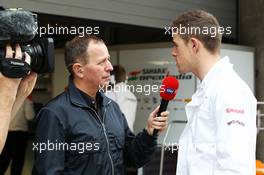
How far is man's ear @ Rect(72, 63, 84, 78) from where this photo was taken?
3100 mm

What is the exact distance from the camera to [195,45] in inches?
110

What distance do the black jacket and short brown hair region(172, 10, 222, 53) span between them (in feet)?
2.12

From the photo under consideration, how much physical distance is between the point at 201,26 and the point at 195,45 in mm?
107

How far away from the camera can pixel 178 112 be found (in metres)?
7.55

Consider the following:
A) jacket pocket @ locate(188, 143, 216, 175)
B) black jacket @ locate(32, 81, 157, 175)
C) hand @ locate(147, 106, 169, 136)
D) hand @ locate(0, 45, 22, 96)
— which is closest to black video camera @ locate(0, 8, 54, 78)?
hand @ locate(0, 45, 22, 96)

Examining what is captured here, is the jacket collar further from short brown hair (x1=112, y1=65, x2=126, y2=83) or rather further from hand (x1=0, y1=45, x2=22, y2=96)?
short brown hair (x1=112, y1=65, x2=126, y2=83)

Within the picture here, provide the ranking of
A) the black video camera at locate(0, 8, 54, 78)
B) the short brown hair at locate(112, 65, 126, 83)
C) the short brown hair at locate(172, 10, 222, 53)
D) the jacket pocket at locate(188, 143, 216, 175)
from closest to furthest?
the black video camera at locate(0, 8, 54, 78)
the jacket pocket at locate(188, 143, 216, 175)
the short brown hair at locate(172, 10, 222, 53)
the short brown hair at locate(112, 65, 126, 83)

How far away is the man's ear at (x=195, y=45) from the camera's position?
9.16 feet

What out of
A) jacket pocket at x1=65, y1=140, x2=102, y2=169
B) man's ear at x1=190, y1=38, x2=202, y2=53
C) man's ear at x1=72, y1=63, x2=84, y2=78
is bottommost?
jacket pocket at x1=65, y1=140, x2=102, y2=169

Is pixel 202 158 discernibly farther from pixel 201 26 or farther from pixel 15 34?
pixel 15 34

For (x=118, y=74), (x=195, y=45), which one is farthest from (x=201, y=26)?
(x=118, y=74)

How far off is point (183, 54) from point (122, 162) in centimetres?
73

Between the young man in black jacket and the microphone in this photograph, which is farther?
the microphone

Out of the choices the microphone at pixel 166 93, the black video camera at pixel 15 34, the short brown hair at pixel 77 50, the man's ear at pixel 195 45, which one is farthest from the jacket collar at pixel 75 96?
the black video camera at pixel 15 34
